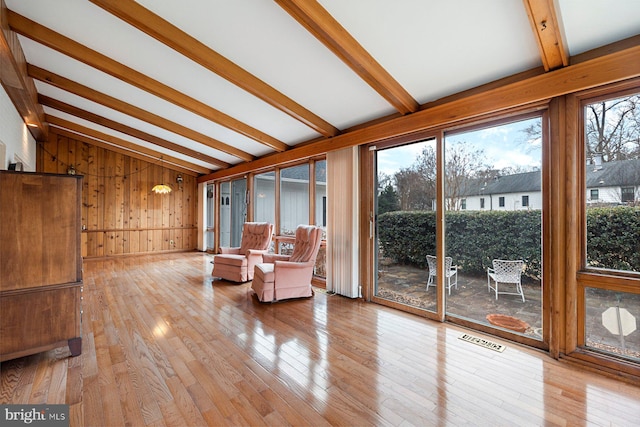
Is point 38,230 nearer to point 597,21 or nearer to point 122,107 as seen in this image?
point 122,107

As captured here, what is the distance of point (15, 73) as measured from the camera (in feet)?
10.7

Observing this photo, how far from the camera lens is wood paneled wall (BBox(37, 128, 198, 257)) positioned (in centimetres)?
752

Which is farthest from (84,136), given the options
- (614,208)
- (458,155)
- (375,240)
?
(614,208)

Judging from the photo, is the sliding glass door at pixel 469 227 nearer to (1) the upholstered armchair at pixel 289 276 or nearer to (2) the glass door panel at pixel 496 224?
(2) the glass door panel at pixel 496 224

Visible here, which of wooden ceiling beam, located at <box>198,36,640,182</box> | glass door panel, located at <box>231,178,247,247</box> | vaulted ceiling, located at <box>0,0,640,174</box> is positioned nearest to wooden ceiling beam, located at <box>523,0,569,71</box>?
vaulted ceiling, located at <box>0,0,640,174</box>

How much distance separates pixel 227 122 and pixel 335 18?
2.83m

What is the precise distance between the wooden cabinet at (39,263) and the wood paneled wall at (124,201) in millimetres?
6488

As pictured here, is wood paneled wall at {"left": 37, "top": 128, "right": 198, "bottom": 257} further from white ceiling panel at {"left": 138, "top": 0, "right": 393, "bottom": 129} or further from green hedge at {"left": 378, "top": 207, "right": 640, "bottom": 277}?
green hedge at {"left": 378, "top": 207, "right": 640, "bottom": 277}

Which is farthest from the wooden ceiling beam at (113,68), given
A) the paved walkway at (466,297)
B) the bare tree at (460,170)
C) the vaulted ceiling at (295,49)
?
the paved walkway at (466,297)

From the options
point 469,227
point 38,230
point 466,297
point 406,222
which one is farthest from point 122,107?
point 466,297

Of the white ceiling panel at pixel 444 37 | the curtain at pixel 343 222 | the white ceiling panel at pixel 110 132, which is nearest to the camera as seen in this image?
the white ceiling panel at pixel 444 37

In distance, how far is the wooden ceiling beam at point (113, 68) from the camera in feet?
9.57

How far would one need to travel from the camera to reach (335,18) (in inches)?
90.4

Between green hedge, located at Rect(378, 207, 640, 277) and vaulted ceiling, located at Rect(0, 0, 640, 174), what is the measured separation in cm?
135
